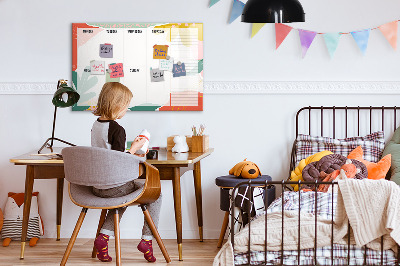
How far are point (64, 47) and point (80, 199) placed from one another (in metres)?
1.43

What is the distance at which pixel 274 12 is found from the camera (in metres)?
3.06

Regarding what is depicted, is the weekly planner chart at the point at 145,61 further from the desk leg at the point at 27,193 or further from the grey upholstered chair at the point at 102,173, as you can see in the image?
the grey upholstered chair at the point at 102,173

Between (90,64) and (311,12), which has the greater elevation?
(311,12)

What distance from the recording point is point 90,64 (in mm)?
4297

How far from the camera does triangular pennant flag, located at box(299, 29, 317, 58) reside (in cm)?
421

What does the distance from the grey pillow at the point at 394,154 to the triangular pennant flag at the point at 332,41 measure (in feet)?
2.33

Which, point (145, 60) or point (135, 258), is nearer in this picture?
point (135, 258)

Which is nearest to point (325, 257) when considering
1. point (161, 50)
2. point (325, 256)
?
point (325, 256)

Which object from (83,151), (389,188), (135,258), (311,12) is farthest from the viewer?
(311,12)

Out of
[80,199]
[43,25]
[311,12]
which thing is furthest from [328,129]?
[43,25]

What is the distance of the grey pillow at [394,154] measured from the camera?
147 inches

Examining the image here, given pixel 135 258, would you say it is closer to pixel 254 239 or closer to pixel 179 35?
pixel 254 239

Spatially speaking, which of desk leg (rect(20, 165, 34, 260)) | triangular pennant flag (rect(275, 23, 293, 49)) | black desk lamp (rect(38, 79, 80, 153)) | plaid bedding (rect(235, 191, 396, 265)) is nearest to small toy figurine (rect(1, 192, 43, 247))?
desk leg (rect(20, 165, 34, 260))

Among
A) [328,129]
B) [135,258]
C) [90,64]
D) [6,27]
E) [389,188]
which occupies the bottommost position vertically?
[135,258]
